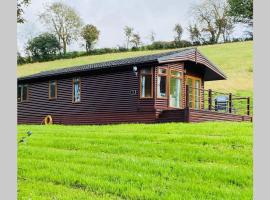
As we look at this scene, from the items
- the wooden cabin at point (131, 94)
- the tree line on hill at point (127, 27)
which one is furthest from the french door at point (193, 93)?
the tree line on hill at point (127, 27)

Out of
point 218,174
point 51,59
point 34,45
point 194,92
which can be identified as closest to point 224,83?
point 194,92

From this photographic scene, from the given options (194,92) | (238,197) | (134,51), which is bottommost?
(238,197)

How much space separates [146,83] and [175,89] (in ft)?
3.73

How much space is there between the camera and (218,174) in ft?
26.5

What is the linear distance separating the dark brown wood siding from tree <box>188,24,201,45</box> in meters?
5.90

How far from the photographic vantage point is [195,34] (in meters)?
10.4

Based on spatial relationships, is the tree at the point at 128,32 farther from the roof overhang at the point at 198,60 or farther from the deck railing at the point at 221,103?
the deck railing at the point at 221,103

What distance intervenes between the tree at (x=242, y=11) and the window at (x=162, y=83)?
278 inches

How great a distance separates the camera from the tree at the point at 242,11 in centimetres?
970

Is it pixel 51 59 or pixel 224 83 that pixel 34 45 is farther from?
pixel 224 83

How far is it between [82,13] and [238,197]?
486 centimetres

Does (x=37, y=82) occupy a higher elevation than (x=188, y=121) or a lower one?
higher

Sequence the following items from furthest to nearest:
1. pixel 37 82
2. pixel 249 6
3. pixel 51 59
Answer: pixel 37 82 < pixel 51 59 < pixel 249 6

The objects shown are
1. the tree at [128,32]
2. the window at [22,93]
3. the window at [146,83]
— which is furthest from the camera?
the window at [22,93]
